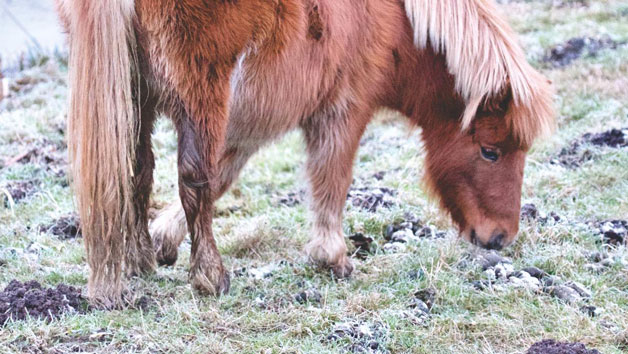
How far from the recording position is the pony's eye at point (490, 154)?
4.57 m

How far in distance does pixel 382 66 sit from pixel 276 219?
151 cm

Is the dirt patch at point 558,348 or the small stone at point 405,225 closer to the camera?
the dirt patch at point 558,348

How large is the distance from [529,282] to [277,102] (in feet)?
5.55

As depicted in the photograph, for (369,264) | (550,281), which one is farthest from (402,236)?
(550,281)

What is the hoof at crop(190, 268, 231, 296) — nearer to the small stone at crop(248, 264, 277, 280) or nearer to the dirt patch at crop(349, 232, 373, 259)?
the small stone at crop(248, 264, 277, 280)

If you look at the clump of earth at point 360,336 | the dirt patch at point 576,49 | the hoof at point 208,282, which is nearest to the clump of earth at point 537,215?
the clump of earth at point 360,336

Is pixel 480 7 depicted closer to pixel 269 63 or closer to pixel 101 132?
pixel 269 63

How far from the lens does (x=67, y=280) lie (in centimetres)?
416

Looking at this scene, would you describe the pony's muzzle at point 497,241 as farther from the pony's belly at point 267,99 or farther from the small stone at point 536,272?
the pony's belly at point 267,99

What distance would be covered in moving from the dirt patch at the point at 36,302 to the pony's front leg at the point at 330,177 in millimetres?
1461

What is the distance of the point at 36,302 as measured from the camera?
352 cm

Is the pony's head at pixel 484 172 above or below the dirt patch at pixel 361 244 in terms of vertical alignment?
above

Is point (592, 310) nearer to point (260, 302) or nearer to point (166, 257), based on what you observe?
point (260, 302)

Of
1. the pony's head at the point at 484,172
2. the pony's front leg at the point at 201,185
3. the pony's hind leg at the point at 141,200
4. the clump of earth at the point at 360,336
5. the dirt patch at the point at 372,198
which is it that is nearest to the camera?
the clump of earth at the point at 360,336
